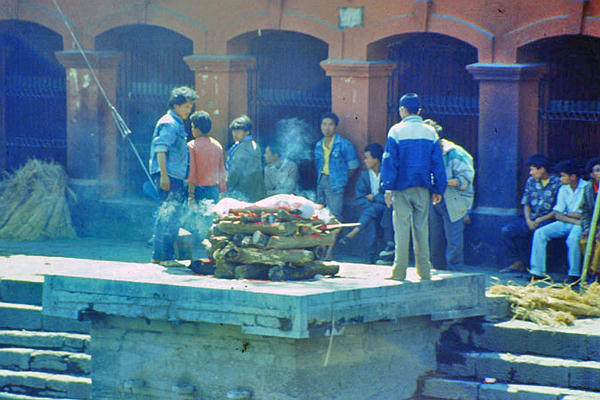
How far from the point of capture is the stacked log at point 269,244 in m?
10.2

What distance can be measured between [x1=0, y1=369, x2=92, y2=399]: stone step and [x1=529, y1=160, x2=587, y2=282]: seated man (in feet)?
15.1

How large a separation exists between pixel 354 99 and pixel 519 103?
2.10m

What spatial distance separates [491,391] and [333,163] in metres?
4.84

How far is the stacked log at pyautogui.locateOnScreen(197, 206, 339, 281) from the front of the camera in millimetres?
10172

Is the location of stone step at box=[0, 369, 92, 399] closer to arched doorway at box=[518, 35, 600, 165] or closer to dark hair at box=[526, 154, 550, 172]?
dark hair at box=[526, 154, 550, 172]

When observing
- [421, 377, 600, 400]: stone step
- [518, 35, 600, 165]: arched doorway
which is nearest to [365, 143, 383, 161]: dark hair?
[518, 35, 600, 165]: arched doorway

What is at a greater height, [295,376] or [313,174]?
[313,174]

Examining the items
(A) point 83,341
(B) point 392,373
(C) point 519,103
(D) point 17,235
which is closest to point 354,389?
(B) point 392,373

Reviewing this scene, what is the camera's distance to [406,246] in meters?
10.2

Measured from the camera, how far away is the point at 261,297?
9391 mm

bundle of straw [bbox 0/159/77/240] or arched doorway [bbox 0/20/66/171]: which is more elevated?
arched doorway [bbox 0/20/66/171]

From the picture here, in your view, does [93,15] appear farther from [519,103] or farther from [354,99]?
[519,103]

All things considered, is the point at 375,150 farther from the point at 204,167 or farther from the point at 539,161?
the point at 204,167

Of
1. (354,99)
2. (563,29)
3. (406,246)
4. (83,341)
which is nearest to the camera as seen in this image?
(406,246)
